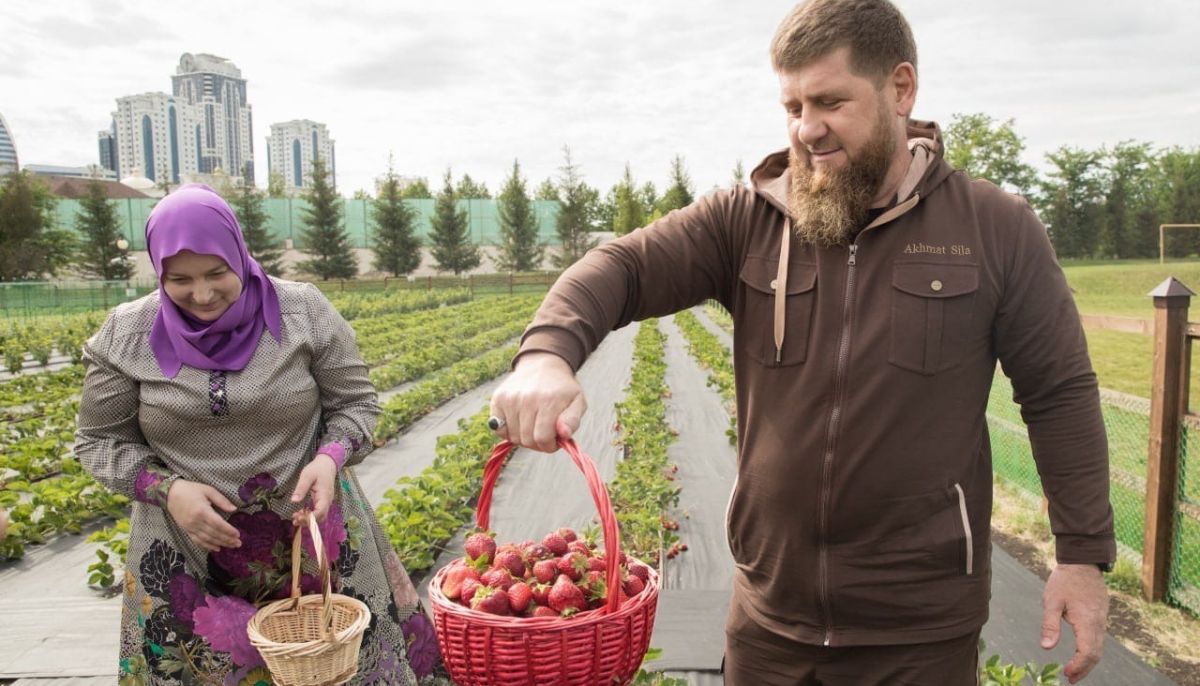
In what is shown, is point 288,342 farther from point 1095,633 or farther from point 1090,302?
point 1090,302

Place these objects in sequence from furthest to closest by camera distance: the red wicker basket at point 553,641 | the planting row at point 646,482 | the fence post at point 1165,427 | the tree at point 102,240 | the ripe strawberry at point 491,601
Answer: the tree at point 102,240 < the planting row at point 646,482 < the fence post at point 1165,427 < the ripe strawberry at point 491,601 < the red wicker basket at point 553,641

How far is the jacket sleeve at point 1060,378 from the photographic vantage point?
5.49 feet

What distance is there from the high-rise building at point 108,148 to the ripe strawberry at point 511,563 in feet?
699

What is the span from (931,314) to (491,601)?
0.99 metres

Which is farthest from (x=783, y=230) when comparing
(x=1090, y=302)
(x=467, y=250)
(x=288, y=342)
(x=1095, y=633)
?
(x=467, y=250)

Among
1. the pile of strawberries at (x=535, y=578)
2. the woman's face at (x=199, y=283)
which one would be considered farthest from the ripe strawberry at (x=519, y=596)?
the woman's face at (x=199, y=283)

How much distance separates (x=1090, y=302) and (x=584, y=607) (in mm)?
33151

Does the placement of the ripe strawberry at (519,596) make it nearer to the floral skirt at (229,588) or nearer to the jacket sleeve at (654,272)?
the jacket sleeve at (654,272)

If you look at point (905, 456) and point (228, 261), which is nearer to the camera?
point (905, 456)

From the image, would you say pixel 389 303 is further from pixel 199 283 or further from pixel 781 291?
pixel 781 291

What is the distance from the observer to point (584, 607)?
1.70m

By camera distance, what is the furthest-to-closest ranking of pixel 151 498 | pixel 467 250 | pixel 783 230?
1. pixel 467 250
2. pixel 151 498
3. pixel 783 230

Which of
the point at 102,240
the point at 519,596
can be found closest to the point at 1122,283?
the point at 519,596

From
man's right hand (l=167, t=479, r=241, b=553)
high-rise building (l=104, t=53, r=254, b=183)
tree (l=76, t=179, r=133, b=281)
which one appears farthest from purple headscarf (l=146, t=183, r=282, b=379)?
high-rise building (l=104, t=53, r=254, b=183)
